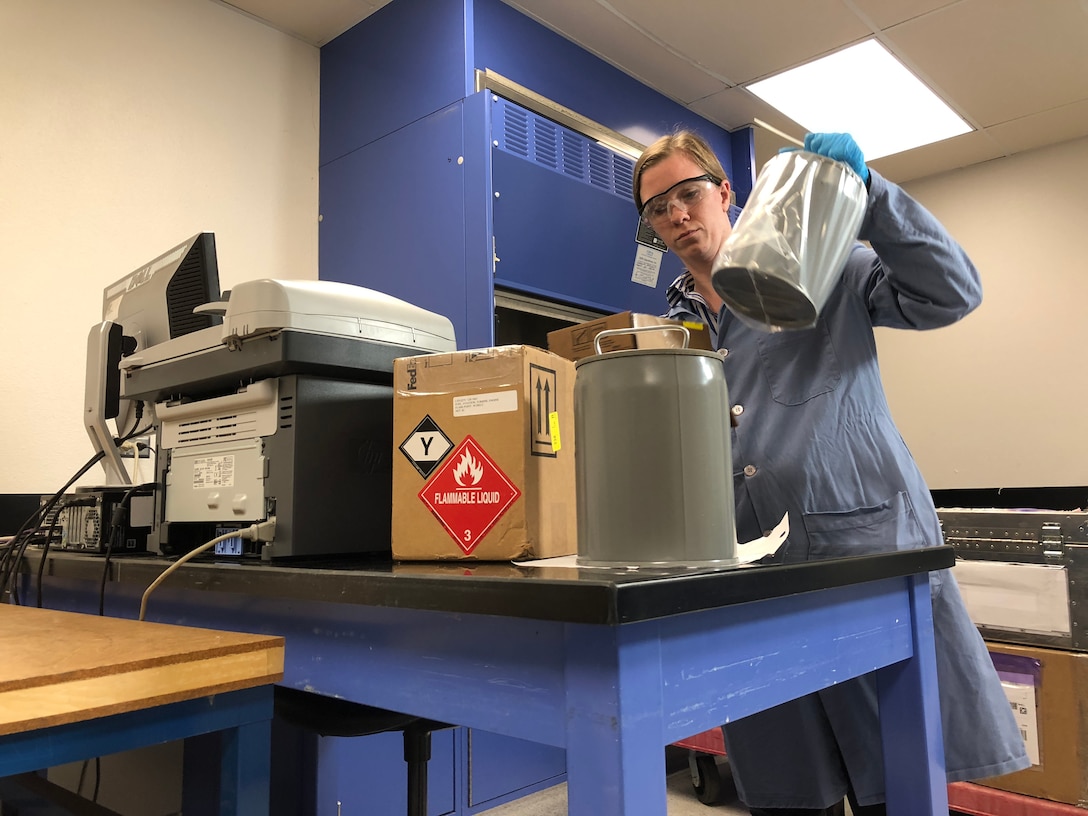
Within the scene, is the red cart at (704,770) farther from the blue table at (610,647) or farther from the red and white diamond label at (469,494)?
the red and white diamond label at (469,494)

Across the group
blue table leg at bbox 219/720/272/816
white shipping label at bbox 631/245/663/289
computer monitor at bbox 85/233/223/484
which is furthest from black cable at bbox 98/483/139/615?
white shipping label at bbox 631/245/663/289

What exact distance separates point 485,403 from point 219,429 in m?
0.46

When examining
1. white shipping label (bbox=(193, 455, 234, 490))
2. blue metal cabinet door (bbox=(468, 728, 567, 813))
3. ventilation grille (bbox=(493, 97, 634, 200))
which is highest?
ventilation grille (bbox=(493, 97, 634, 200))

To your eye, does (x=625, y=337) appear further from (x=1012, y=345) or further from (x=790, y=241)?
(x=1012, y=345)

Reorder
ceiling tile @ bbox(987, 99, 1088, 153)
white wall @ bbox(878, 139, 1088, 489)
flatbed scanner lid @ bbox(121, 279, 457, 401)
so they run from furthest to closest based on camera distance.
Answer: white wall @ bbox(878, 139, 1088, 489)
ceiling tile @ bbox(987, 99, 1088, 153)
flatbed scanner lid @ bbox(121, 279, 457, 401)

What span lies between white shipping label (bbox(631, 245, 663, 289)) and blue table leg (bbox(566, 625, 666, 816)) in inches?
90.4

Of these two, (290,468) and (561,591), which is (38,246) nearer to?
(290,468)

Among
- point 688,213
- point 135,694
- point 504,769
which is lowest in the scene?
point 504,769

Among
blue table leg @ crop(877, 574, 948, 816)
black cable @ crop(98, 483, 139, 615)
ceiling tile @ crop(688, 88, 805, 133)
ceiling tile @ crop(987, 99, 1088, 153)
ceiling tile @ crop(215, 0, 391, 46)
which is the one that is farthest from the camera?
ceiling tile @ crop(987, 99, 1088, 153)

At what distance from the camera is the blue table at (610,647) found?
0.55 metres

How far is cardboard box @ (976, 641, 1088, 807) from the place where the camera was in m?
1.98

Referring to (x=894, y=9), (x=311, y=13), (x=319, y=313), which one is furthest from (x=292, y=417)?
(x=894, y=9)

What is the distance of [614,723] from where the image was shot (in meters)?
0.54

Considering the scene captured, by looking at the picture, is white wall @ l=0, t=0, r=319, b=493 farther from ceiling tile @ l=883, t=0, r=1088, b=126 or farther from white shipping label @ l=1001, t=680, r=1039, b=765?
white shipping label @ l=1001, t=680, r=1039, b=765
